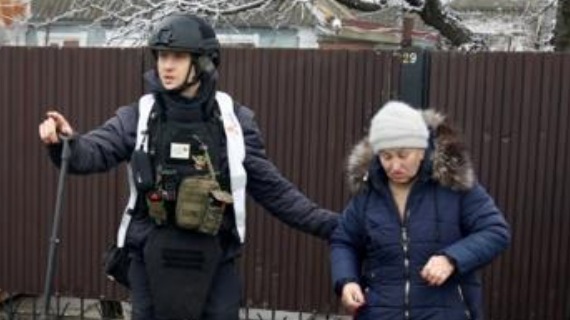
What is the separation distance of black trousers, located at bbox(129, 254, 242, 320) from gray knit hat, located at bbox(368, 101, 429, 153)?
857 millimetres

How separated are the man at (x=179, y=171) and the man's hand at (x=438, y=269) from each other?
851 millimetres

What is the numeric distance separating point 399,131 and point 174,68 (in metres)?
0.95

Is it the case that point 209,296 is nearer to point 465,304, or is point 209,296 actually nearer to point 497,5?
point 465,304

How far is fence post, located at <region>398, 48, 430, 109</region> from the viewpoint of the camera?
6.08 m

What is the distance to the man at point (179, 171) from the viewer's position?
3646 millimetres

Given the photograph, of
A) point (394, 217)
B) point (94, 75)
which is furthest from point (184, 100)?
point (94, 75)

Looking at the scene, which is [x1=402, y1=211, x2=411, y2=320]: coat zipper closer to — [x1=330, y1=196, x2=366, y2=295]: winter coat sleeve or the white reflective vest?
[x1=330, y1=196, x2=366, y2=295]: winter coat sleeve

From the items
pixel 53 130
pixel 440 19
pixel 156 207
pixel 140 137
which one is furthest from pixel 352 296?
pixel 440 19

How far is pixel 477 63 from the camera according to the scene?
238 inches

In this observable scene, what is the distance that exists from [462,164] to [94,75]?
147 inches

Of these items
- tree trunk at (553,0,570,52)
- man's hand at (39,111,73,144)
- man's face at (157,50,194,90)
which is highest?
tree trunk at (553,0,570,52)

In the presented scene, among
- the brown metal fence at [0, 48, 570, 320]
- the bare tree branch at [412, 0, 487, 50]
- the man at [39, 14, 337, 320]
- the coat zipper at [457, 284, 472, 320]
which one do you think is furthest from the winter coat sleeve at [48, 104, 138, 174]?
the bare tree branch at [412, 0, 487, 50]

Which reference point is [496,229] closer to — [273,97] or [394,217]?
[394,217]

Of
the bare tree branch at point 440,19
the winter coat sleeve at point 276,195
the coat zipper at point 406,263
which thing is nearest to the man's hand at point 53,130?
the winter coat sleeve at point 276,195
